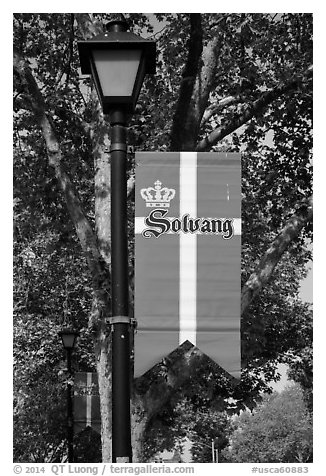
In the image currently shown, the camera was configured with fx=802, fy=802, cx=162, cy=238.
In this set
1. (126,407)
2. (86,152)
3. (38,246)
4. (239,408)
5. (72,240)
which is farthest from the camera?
(38,246)

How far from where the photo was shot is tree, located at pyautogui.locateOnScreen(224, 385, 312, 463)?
7031 centimetres

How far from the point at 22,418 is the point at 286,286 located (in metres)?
9.73

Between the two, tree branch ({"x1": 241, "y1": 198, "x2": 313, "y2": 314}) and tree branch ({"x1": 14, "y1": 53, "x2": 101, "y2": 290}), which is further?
tree branch ({"x1": 14, "y1": 53, "x2": 101, "y2": 290})

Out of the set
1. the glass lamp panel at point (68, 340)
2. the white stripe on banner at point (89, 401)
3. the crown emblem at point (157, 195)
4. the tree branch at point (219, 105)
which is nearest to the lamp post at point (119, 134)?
the crown emblem at point (157, 195)

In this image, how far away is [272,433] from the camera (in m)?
76.2

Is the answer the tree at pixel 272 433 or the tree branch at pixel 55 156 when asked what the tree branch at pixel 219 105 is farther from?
the tree at pixel 272 433

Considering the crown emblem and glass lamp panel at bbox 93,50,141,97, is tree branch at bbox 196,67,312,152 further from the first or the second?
glass lamp panel at bbox 93,50,141,97

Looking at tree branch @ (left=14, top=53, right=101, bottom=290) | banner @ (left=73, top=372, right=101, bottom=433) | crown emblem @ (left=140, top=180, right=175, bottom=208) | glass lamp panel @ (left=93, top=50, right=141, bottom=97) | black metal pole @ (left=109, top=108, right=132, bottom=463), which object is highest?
tree branch @ (left=14, top=53, right=101, bottom=290)

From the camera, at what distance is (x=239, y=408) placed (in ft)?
74.8

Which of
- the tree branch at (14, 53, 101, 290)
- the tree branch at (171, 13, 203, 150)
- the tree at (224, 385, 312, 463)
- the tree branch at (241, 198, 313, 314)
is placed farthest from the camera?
the tree at (224, 385, 312, 463)

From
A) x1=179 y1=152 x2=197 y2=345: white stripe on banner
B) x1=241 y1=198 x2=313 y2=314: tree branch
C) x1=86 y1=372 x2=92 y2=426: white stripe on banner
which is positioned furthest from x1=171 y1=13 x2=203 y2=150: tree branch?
x1=179 y1=152 x2=197 y2=345: white stripe on banner

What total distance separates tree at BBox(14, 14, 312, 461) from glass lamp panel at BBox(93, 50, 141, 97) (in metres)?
6.41

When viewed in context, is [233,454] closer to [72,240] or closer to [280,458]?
[280,458]
